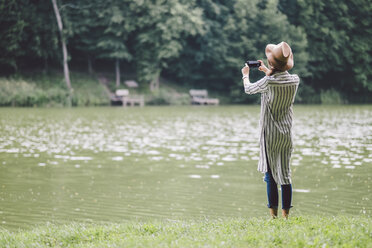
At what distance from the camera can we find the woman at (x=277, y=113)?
657 centimetres

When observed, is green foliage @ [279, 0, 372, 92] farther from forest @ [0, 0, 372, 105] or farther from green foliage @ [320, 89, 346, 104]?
green foliage @ [320, 89, 346, 104]

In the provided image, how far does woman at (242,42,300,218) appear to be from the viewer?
6.57 meters

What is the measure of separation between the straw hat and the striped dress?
0.10 meters

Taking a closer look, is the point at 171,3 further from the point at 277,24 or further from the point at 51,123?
the point at 51,123

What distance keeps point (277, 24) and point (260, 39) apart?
2006 millimetres

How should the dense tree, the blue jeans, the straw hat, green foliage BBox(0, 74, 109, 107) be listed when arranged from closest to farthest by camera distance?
1. the straw hat
2. the blue jeans
3. green foliage BBox(0, 74, 109, 107)
4. the dense tree

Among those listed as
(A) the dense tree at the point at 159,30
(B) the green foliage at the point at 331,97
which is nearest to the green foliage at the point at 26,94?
(A) the dense tree at the point at 159,30

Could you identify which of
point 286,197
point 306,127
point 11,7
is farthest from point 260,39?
point 286,197

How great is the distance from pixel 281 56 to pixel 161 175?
20.9ft

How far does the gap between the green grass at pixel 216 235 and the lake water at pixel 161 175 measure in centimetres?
197

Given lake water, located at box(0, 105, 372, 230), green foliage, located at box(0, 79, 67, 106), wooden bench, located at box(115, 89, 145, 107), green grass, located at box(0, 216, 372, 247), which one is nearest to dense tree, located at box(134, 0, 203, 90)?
wooden bench, located at box(115, 89, 145, 107)

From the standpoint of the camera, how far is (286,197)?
683 cm

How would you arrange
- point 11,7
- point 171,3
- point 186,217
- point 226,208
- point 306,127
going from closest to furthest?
1. point 186,217
2. point 226,208
3. point 306,127
4. point 11,7
5. point 171,3

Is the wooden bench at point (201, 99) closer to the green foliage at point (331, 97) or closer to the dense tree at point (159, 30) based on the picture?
the dense tree at point (159, 30)
